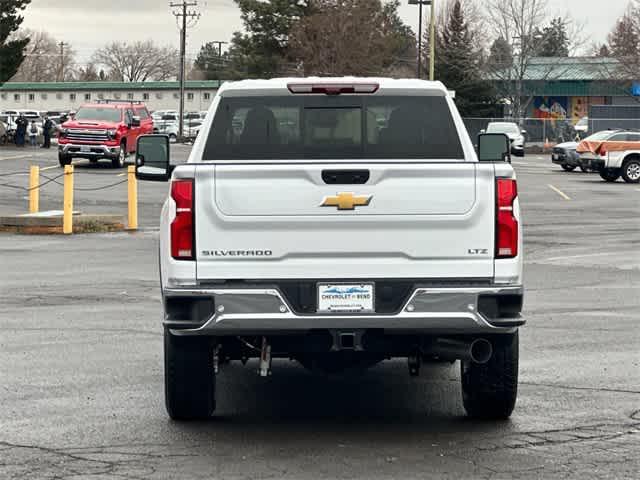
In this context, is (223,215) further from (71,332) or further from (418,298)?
(71,332)

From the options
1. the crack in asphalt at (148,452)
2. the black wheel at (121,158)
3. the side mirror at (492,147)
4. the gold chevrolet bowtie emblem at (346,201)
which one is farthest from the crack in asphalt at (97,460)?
the black wheel at (121,158)

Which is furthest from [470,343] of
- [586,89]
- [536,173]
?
[586,89]

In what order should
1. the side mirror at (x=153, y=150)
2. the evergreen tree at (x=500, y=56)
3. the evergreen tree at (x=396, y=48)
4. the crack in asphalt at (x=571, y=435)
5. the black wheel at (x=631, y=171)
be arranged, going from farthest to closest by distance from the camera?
1. the evergreen tree at (x=396, y=48)
2. the evergreen tree at (x=500, y=56)
3. the black wheel at (x=631, y=171)
4. the side mirror at (x=153, y=150)
5. the crack in asphalt at (x=571, y=435)

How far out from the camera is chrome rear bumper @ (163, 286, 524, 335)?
7.49m

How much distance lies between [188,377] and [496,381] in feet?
5.87

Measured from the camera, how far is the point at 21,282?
1691cm

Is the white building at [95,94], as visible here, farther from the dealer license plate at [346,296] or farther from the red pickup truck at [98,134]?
the dealer license plate at [346,296]

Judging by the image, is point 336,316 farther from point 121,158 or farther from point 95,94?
point 95,94

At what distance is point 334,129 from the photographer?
8.71 meters

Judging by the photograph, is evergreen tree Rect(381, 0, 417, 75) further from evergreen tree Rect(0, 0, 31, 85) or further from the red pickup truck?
the red pickup truck

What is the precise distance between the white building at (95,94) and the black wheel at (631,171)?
112774 millimetres

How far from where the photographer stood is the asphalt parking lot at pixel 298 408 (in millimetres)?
7191

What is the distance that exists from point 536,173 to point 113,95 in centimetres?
11610

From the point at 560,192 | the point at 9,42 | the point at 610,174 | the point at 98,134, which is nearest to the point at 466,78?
the point at 9,42
